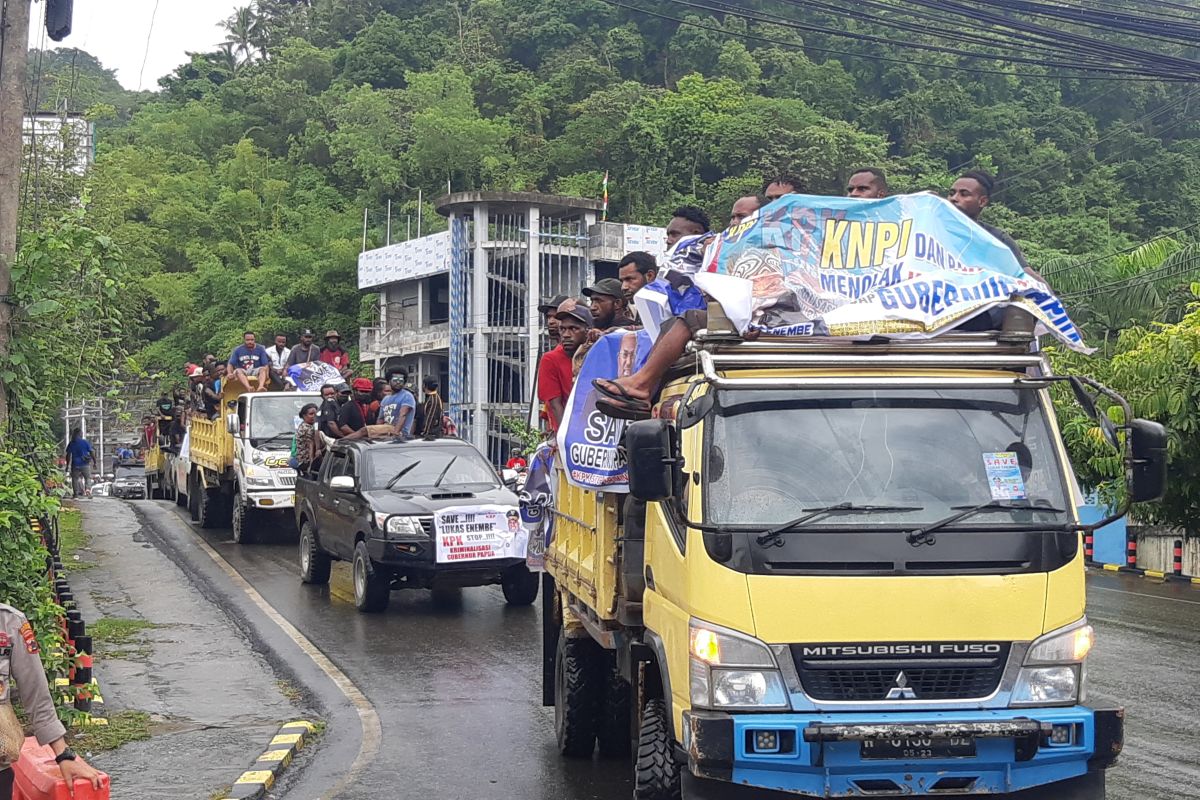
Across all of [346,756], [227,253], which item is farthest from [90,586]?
[227,253]

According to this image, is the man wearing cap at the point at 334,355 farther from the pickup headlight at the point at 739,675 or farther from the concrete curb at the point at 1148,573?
the pickup headlight at the point at 739,675

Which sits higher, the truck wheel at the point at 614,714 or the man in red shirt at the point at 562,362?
the man in red shirt at the point at 562,362

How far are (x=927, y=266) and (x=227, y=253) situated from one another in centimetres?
6897

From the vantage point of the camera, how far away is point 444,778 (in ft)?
27.0

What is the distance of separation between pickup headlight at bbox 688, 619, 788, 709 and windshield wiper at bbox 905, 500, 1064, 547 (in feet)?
2.52

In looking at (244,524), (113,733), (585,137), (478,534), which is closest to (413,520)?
(478,534)

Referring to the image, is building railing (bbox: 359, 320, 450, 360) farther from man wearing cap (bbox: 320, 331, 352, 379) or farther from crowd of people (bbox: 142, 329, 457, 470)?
man wearing cap (bbox: 320, 331, 352, 379)

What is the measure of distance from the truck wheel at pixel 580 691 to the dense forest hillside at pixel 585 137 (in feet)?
160

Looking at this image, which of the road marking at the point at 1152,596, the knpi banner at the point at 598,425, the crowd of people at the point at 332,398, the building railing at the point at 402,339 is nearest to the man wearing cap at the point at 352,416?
the crowd of people at the point at 332,398

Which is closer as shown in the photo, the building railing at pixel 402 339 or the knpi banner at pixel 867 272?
the knpi banner at pixel 867 272

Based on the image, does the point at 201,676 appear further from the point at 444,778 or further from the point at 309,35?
the point at 309,35

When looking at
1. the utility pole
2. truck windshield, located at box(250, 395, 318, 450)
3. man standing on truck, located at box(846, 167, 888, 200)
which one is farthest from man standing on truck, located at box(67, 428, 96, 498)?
man standing on truck, located at box(846, 167, 888, 200)

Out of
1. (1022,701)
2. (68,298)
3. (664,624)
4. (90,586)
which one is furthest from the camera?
(90,586)

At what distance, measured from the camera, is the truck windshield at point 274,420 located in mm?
21672
